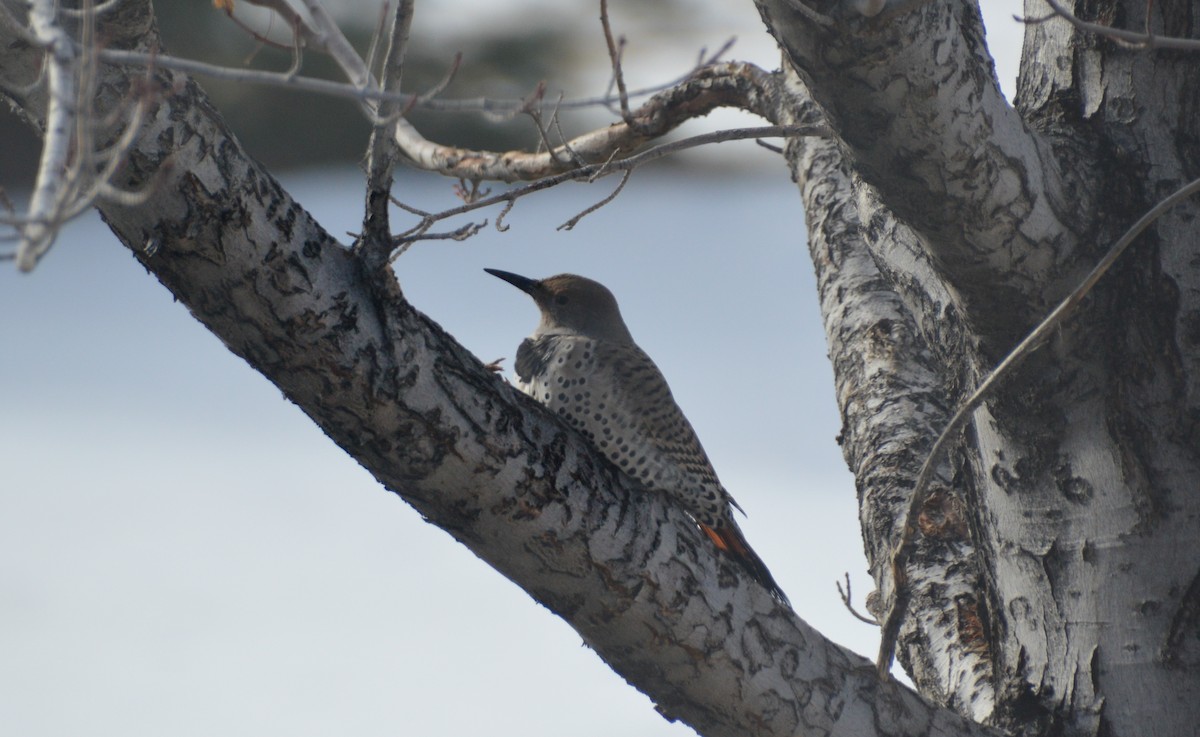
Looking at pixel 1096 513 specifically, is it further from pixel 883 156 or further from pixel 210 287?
pixel 210 287

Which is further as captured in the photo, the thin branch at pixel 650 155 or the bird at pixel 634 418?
the bird at pixel 634 418

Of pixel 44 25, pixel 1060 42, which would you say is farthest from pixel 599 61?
pixel 44 25

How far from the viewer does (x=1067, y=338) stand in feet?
7.56

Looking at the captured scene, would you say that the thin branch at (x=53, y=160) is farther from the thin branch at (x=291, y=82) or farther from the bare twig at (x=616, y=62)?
the bare twig at (x=616, y=62)

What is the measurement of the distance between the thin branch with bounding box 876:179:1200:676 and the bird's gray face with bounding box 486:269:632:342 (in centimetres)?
192

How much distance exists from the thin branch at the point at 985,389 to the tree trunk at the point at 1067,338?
0.20m

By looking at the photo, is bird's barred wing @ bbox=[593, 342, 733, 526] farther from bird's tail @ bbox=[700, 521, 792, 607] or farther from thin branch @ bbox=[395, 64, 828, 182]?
thin branch @ bbox=[395, 64, 828, 182]

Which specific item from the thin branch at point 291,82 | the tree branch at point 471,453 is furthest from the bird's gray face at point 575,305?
the thin branch at point 291,82

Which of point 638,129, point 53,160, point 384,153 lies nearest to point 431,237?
point 384,153

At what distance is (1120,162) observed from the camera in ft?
A: 7.80

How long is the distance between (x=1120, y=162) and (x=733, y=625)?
117 centimetres

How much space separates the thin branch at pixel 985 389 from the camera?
1.90 meters

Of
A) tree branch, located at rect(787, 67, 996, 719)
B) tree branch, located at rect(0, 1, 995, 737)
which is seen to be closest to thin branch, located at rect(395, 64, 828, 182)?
tree branch, located at rect(787, 67, 996, 719)

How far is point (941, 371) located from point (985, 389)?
601 millimetres
